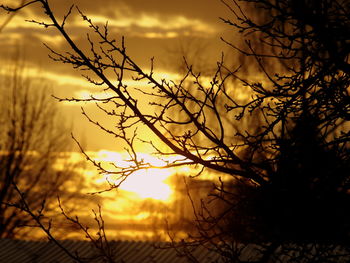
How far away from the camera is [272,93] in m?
6.74

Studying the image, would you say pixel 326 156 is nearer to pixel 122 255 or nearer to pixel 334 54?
pixel 334 54

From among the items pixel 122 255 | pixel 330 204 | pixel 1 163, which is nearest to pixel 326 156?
pixel 330 204

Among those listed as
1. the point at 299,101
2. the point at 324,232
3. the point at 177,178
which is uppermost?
the point at 177,178

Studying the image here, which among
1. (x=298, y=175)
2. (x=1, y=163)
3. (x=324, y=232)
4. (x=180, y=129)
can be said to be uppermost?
(x=1, y=163)

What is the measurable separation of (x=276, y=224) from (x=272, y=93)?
1465mm

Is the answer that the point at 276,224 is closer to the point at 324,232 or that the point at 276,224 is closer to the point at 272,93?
the point at 324,232

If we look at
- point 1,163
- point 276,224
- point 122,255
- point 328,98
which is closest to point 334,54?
point 328,98

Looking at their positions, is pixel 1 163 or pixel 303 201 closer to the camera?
pixel 303 201

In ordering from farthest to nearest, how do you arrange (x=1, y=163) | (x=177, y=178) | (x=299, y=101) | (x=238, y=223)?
(x=1, y=163), (x=177, y=178), (x=238, y=223), (x=299, y=101)

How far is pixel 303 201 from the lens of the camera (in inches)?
252

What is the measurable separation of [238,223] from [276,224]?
0.47 m

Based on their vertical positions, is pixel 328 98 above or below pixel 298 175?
above

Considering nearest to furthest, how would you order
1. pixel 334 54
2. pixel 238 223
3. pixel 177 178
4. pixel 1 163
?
pixel 334 54, pixel 238 223, pixel 177 178, pixel 1 163

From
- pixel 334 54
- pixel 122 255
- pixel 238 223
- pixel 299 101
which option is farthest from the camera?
pixel 122 255
